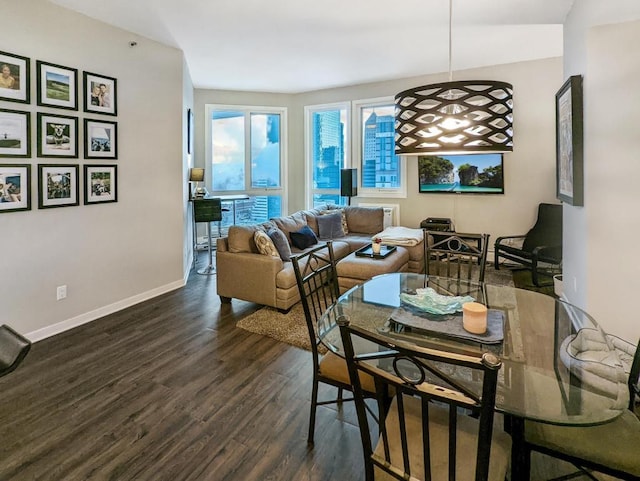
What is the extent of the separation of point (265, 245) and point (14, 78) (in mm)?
2450

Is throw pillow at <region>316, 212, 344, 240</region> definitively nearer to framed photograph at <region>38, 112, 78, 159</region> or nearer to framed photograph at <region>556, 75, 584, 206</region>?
framed photograph at <region>556, 75, 584, 206</region>

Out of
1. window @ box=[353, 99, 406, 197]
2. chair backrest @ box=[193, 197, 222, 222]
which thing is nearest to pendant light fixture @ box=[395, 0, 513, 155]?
chair backrest @ box=[193, 197, 222, 222]

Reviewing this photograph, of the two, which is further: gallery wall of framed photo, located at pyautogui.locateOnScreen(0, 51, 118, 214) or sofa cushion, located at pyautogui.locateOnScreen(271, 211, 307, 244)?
sofa cushion, located at pyautogui.locateOnScreen(271, 211, 307, 244)

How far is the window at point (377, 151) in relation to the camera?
249 inches

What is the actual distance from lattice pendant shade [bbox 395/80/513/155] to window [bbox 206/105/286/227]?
5.32 meters

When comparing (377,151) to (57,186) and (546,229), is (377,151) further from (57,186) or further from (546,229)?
(57,186)

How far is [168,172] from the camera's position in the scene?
14.5 feet

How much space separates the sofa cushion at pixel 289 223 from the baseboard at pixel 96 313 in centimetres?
144

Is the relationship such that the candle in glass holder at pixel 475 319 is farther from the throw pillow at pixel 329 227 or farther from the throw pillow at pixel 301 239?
the throw pillow at pixel 329 227

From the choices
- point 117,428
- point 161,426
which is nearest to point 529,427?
point 161,426

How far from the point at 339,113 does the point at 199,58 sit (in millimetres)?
2716

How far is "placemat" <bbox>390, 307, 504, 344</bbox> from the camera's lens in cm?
167

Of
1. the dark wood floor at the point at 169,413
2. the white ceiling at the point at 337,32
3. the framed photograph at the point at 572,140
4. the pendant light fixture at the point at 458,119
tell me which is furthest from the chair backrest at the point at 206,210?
the framed photograph at the point at 572,140

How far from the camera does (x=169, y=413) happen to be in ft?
7.21
